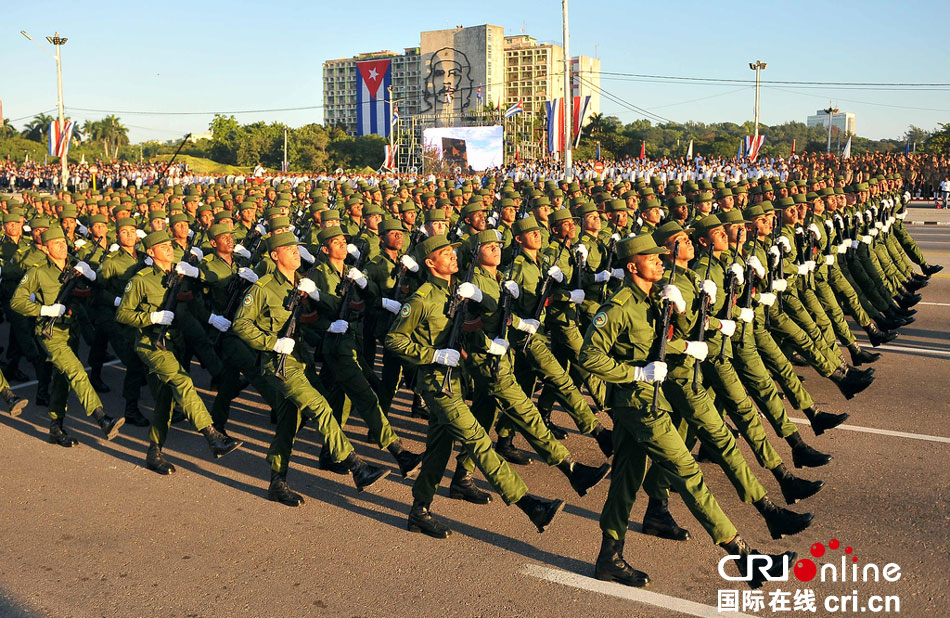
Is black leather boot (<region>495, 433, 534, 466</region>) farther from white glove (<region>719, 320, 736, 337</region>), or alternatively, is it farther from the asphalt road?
white glove (<region>719, 320, 736, 337</region>)

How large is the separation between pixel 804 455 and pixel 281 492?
12.5 ft

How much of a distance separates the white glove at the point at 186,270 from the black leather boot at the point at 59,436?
173 cm

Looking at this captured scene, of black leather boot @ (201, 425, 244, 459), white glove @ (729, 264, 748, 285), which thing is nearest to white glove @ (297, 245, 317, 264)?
black leather boot @ (201, 425, 244, 459)

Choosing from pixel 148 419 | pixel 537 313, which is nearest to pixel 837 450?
pixel 537 313

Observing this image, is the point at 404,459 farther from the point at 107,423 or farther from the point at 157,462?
the point at 107,423

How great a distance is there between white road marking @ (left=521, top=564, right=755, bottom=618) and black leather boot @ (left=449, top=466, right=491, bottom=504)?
108 cm

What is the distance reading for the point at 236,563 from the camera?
5.21 meters

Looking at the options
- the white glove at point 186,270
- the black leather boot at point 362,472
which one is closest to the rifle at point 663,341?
the black leather boot at point 362,472

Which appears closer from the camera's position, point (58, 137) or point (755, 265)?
point (755, 265)

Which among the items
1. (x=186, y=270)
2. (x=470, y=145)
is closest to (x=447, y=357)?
(x=186, y=270)

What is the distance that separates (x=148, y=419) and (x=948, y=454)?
7016 mm

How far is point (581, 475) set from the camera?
602 cm

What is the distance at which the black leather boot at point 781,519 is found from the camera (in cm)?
510

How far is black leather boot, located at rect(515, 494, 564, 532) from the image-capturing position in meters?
5.39
